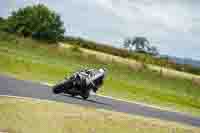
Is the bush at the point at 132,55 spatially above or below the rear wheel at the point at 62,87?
below

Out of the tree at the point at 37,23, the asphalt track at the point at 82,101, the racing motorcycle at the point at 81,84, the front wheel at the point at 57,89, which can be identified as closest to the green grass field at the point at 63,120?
the asphalt track at the point at 82,101

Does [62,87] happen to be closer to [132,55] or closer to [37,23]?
[37,23]

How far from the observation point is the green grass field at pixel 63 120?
46.1ft

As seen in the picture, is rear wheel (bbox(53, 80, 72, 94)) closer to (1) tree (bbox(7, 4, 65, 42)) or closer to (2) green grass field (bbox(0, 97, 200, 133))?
(2) green grass field (bbox(0, 97, 200, 133))

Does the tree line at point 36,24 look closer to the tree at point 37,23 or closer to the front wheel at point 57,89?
the tree at point 37,23

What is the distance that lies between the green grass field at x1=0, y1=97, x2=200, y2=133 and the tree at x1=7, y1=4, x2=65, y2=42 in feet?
146

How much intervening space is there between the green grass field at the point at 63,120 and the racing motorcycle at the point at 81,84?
3043 millimetres

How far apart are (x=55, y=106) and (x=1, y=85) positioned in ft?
16.3

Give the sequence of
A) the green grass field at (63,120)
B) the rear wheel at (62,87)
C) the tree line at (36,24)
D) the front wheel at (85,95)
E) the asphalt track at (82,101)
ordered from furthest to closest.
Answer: the tree line at (36,24) → the front wheel at (85,95) → the rear wheel at (62,87) → the asphalt track at (82,101) → the green grass field at (63,120)

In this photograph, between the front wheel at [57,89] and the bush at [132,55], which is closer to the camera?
the front wheel at [57,89]

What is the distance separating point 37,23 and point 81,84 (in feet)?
141

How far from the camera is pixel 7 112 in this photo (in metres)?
15.0

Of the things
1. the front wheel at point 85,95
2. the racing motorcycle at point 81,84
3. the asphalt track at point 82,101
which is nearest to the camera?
the asphalt track at point 82,101

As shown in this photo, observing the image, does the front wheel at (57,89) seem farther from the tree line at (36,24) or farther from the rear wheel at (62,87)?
the tree line at (36,24)
